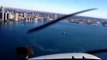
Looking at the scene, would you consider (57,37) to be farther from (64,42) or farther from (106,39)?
(106,39)

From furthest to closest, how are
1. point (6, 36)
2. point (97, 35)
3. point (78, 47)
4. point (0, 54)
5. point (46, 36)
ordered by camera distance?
1. point (97, 35)
2. point (6, 36)
3. point (46, 36)
4. point (78, 47)
5. point (0, 54)

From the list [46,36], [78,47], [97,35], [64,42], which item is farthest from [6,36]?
[97,35]

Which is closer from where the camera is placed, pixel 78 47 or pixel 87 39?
pixel 78 47

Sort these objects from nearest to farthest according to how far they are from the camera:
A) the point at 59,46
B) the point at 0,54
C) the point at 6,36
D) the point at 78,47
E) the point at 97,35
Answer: the point at 0,54 → the point at 78,47 → the point at 59,46 → the point at 6,36 → the point at 97,35

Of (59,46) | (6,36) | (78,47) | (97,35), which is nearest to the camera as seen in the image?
(78,47)

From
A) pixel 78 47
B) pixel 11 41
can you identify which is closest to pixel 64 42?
pixel 78 47

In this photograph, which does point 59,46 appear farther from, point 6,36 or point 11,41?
point 6,36

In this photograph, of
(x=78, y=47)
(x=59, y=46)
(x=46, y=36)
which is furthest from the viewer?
(x=46, y=36)

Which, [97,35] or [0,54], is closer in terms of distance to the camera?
[0,54]
